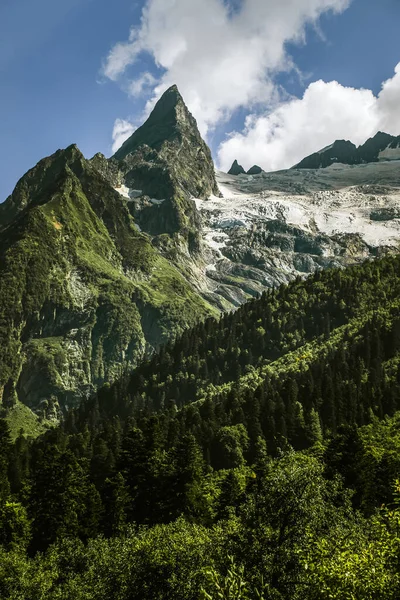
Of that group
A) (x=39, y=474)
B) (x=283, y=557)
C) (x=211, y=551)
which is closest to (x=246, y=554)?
(x=283, y=557)

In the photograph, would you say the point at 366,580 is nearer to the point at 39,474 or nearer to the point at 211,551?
the point at 211,551

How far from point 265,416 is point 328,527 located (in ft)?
372

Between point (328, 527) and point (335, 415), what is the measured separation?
114101mm

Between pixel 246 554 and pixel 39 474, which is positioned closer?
pixel 246 554

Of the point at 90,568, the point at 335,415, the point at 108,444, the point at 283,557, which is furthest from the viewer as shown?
the point at 335,415

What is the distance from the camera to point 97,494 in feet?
353

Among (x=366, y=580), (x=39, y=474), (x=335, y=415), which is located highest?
(x=335, y=415)

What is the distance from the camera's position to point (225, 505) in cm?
10238

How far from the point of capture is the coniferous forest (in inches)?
1703

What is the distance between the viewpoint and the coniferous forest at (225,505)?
4325 cm

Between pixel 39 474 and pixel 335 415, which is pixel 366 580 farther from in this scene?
pixel 335 415

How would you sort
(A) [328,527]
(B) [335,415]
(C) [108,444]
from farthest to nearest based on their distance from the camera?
(B) [335,415], (C) [108,444], (A) [328,527]

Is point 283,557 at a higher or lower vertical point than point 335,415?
lower

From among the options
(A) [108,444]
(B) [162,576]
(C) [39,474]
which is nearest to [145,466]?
(C) [39,474]
